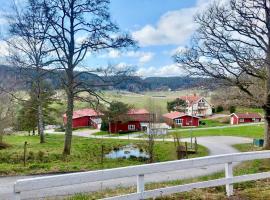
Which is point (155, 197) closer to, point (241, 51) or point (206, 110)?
point (241, 51)

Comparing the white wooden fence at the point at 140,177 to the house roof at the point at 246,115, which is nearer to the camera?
the white wooden fence at the point at 140,177

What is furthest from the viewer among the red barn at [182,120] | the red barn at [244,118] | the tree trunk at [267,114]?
the red barn at [244,118]

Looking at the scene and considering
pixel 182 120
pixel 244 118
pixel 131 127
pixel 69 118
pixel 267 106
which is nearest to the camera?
pixel 69 118

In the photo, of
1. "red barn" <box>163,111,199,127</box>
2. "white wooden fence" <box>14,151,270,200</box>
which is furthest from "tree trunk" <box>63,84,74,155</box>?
"red barn" <box>163,111,199,127</box>

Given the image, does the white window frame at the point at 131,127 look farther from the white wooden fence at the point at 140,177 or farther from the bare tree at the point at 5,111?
the white wooden fence at the point at 140,177

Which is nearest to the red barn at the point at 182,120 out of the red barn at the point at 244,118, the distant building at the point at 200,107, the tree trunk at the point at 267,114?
the red barn at the point at 244,118

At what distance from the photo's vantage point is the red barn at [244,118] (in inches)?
3297

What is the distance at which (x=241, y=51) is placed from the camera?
2316 cm

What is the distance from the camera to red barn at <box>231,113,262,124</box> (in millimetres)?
83750

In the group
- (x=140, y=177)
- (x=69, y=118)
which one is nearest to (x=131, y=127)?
(x=69, y=118)

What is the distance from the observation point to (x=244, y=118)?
8600 centimetres

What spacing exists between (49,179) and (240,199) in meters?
3.58

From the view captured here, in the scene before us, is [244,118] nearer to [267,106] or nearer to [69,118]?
[267,106]

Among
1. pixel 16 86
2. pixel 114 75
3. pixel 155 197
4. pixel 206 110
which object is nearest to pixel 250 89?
pixel 114 75
